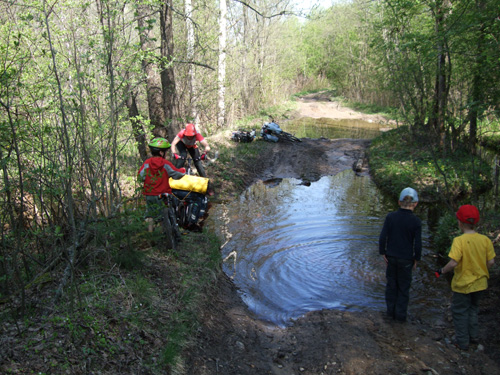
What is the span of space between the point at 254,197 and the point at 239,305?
6.51m

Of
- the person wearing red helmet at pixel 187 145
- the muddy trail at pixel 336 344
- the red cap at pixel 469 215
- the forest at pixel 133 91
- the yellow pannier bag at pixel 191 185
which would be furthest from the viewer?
the person wearing red helmet at pixel 187 145

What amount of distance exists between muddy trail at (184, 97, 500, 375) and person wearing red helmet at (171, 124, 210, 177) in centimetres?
419

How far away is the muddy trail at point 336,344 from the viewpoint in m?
4.15

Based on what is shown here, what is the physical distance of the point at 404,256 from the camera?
512 centimetres

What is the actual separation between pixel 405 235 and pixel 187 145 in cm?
611

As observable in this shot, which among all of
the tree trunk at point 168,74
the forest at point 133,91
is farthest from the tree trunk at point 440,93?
the tree trunk at point 168,74

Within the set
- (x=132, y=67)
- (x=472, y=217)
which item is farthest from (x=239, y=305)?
(x=132, y=67)

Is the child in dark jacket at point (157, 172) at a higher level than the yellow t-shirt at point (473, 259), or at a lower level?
higher

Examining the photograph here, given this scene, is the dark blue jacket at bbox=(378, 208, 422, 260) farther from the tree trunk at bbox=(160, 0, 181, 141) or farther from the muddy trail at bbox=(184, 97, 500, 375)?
the tree trunk at bbox=(160, 0, 181, 141)

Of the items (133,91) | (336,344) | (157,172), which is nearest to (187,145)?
(133,91)

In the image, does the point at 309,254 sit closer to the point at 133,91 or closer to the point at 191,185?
the point at 191,185

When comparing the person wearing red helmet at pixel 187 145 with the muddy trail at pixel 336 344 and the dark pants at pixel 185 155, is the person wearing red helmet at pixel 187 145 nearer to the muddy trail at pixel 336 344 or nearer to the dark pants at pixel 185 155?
the dark pants at pixel 185 155

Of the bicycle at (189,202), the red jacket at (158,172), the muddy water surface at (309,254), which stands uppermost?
the red jacket at (158,172)

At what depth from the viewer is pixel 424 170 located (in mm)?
13031
